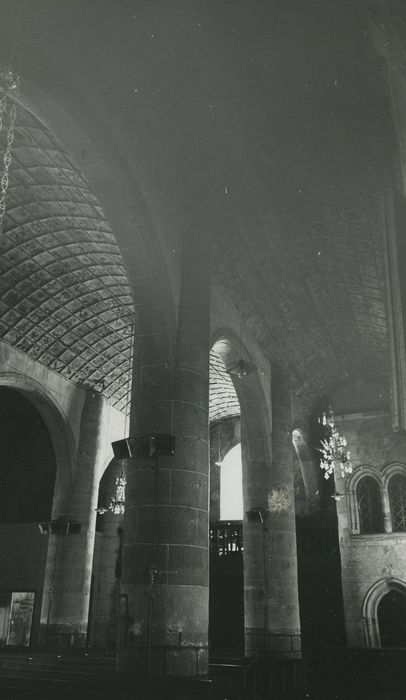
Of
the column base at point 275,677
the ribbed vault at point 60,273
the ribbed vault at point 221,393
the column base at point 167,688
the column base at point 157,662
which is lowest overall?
the column base at point 275,677

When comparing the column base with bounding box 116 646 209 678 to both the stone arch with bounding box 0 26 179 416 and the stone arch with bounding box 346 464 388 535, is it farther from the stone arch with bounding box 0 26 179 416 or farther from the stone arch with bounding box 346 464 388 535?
the stone arch with bounding box 346 464 388 535

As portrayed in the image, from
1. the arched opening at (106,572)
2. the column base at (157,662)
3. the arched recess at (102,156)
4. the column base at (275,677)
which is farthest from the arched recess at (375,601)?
Answer: the arched recess at (102,156)

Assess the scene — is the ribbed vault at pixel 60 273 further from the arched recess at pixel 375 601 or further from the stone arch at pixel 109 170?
the arched recess at pixel 375 601

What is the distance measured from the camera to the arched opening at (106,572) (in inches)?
925

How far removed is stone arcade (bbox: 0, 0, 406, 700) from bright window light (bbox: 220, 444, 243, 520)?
7.99 ft

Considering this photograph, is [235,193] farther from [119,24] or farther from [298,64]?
[119,24]

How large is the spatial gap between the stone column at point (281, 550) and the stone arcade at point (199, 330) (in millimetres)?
73

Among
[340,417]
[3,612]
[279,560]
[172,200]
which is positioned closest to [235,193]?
[172,200]

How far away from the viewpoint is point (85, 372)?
19750 millimetres

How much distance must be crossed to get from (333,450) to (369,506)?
13.9 ft

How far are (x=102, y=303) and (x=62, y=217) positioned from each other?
12.5 ft

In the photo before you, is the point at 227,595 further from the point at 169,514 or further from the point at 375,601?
the point at 169,514

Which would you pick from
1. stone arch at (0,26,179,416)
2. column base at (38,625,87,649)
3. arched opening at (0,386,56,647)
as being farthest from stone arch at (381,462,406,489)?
stone arch at (0,26,179,416)

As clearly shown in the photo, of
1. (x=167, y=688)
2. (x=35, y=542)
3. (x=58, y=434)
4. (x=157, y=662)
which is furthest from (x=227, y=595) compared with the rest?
(x=167, y=688)
